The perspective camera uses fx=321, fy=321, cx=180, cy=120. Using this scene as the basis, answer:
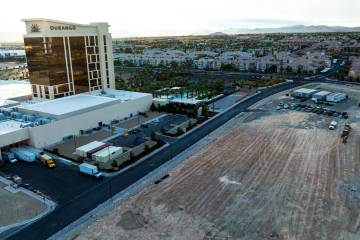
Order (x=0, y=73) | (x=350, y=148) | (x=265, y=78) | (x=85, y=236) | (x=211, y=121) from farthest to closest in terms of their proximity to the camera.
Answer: (x=0, y=73), (x=265, y=78), (x=211, y=121), (x=350, y=148), (x=85, y=236)

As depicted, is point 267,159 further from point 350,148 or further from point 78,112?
point 78,112

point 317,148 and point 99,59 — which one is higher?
point 99,59

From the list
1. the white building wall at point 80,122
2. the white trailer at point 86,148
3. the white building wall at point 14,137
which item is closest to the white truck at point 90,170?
the white trailer at point 86,148

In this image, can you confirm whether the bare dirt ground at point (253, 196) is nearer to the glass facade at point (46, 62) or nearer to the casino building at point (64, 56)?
the casino building at point (64, 56)

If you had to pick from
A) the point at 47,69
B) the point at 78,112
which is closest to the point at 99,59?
the point at 47,69

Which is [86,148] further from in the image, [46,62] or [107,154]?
[46,62]

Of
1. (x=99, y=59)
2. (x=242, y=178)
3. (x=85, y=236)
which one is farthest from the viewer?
(x=99, y=59)
